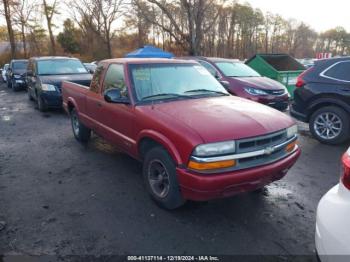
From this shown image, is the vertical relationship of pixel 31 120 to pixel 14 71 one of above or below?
below

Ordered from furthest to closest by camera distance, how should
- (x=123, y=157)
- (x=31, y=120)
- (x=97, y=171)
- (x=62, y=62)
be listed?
(x=62, y=62), (x=31, y=120), (x=123, y=157), (x=97, y=171)

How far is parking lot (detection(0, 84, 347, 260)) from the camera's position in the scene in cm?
290

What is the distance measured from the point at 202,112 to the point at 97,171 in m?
2.32

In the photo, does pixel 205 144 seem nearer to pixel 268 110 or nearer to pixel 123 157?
pixel 268 110

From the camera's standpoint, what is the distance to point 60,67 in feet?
32.7

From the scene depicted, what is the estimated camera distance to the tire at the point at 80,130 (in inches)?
239

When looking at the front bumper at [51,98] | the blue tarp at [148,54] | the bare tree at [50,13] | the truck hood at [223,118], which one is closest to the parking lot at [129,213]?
the truck hood at [223,118]

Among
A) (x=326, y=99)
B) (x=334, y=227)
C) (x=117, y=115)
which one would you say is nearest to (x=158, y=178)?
(x=117, y=115)

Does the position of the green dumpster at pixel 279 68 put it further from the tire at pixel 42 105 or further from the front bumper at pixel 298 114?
the tire at pixel 42 105

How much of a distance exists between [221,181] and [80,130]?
4148mm

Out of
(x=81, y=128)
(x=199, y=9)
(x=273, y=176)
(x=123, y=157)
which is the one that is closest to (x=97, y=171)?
(x=123, y=157)

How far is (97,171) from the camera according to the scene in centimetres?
477

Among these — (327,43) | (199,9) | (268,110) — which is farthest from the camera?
(327,43)

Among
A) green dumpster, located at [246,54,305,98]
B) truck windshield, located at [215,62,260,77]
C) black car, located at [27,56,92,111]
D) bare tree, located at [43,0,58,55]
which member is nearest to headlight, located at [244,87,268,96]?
truck windshield, located at [215,62,260,77]
